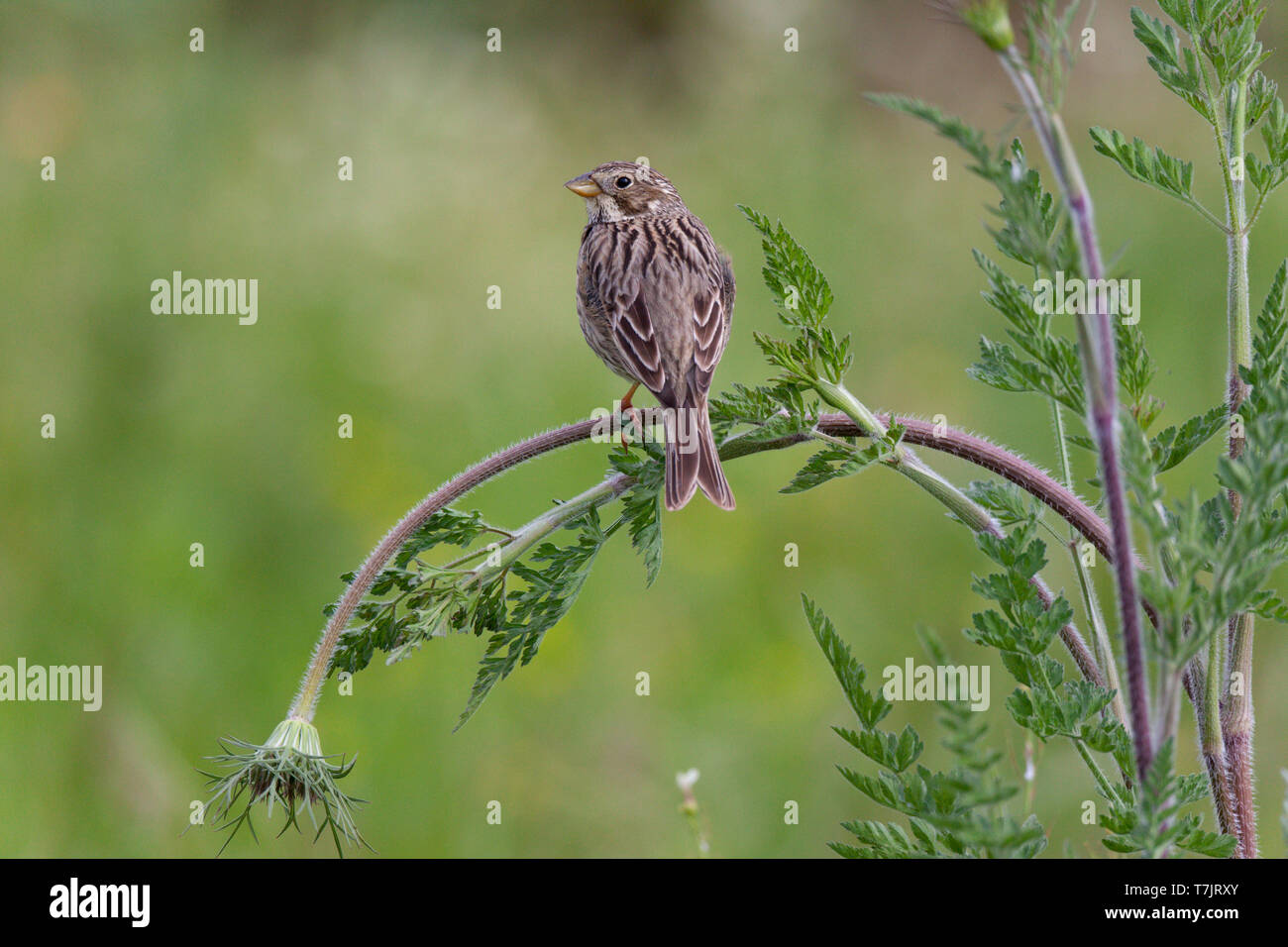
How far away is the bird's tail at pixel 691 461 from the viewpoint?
2.33 meters

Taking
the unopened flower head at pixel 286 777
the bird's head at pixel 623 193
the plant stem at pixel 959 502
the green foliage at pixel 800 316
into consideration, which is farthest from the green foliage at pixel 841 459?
the bird's head at pixel 623 193

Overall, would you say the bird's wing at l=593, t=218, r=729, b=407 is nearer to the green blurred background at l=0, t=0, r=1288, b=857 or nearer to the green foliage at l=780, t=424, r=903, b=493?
the green blurred background at l=0, t=0, r=1288, b=857

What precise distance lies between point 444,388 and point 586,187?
1.45 metres

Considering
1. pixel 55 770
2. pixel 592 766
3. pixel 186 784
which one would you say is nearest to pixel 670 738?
pixel 592 766

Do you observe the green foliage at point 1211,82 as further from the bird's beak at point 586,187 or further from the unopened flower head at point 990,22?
the bird's beak at point 586,187

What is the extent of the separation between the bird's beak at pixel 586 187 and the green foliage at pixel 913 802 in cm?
304

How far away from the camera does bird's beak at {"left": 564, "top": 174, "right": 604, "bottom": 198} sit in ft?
14.7

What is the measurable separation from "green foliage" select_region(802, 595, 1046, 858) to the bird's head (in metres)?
3.05

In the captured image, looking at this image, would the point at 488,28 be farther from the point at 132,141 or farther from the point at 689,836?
the point at 689,836

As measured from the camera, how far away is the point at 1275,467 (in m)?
1.34

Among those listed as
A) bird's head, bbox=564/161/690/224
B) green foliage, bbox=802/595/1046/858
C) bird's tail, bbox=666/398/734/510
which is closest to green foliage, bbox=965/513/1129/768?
green foliage, bbox=802/595/1046/858

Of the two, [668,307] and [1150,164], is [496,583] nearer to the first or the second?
[1150,164]

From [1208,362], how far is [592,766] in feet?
10.6

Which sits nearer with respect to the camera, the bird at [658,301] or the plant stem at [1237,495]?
the plant stem at [1237,495]
